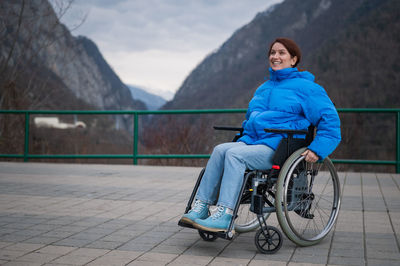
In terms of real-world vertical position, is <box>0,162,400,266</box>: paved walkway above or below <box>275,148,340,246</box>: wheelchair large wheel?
below

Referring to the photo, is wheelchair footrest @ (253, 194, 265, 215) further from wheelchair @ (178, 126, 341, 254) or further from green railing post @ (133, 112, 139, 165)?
green railing post @ (133, 112, 139, 165)

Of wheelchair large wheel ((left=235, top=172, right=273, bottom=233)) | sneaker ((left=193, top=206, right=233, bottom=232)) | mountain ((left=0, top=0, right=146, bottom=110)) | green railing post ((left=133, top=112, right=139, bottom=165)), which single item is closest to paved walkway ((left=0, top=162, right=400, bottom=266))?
wheelchair large wheel ((left=235, top=172, right=273, bottom=233))

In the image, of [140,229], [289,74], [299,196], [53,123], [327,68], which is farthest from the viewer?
[327,68]

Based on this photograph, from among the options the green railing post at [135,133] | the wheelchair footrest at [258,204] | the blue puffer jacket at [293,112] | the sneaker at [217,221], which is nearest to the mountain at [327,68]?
the green railing post at [135,133]

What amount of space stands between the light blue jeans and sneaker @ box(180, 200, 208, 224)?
4cm

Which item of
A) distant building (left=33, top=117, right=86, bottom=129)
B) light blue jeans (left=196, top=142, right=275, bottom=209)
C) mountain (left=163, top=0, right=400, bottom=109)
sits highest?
mountain (left=163, top=0, right=400, bottom=109)

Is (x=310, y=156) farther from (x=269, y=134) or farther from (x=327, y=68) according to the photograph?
(x=327, y=68)

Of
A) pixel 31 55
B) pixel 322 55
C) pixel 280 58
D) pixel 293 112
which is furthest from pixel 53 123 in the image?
pixel 322 55

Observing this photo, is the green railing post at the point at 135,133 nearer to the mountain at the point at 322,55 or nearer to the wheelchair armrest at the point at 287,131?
the wheelchair armrest at the point at 287,131

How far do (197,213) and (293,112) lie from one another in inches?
39.0

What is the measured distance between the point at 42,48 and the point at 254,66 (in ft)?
298

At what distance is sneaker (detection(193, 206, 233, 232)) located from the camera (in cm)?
334

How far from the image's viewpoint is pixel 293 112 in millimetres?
3744

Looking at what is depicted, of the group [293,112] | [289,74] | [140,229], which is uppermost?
[289,74]
